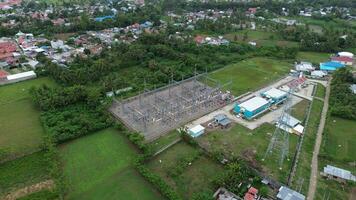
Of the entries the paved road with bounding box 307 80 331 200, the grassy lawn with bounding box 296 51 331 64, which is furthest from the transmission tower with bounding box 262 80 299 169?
the grassy lawn with bounding box 296 51 331 64

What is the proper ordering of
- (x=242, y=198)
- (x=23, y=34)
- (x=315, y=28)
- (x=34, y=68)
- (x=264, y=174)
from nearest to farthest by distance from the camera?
1. (x=242, y=198)
2. (x=264, y=174)
3. (x=34, y=68)
4. (x=23, y=34)
5. (x=315, y=28)

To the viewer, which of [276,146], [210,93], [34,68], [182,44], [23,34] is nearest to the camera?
[276,146]

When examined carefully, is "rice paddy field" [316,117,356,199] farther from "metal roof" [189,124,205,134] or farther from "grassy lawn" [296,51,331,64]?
"grassy lawn" [296,51,331,64]

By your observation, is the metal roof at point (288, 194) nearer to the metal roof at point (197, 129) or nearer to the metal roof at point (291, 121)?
the metal roof at point (291, 121)

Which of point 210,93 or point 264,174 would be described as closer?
point 264,174

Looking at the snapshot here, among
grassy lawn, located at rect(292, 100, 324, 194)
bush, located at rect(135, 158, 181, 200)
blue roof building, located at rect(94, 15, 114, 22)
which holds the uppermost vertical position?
blue roof building, located at rect(94, 15, 114, 22)

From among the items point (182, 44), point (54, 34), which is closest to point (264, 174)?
point (182, 44)

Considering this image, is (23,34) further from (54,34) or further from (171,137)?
(171,137)

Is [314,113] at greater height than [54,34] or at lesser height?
lesser
